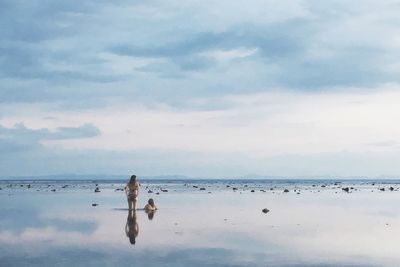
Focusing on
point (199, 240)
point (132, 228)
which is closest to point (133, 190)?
point (132, 228)

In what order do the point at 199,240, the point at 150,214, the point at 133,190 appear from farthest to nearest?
the point at 133,190
the point at 150,214
the point at 199,240

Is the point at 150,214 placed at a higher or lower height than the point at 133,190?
lower

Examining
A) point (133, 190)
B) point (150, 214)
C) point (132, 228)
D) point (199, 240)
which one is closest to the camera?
point (199, 240)

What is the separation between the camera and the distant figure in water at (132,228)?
2505 centimetres

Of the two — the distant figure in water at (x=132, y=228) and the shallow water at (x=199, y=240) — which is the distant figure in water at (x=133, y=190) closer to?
the distant figure in water at (x=132, y=228)

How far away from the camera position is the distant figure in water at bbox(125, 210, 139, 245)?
25053mm

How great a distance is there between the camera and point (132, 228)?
29.1 m

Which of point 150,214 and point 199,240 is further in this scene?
point 150,214

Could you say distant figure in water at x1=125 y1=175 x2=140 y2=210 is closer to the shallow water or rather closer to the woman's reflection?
the woman's reflection

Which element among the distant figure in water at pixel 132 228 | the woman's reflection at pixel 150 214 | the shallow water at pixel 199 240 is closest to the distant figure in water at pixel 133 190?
the woman's reflection at pixel 150 214

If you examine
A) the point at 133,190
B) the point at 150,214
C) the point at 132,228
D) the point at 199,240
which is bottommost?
the point at 199,240

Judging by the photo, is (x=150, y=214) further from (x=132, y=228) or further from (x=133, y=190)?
(x=132, y=228)

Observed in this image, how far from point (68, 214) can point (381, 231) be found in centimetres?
1876

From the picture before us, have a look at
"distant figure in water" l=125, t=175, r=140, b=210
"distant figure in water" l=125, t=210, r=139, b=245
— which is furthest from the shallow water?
"distant figure in water" l=125, t=175, r=140, b=210
